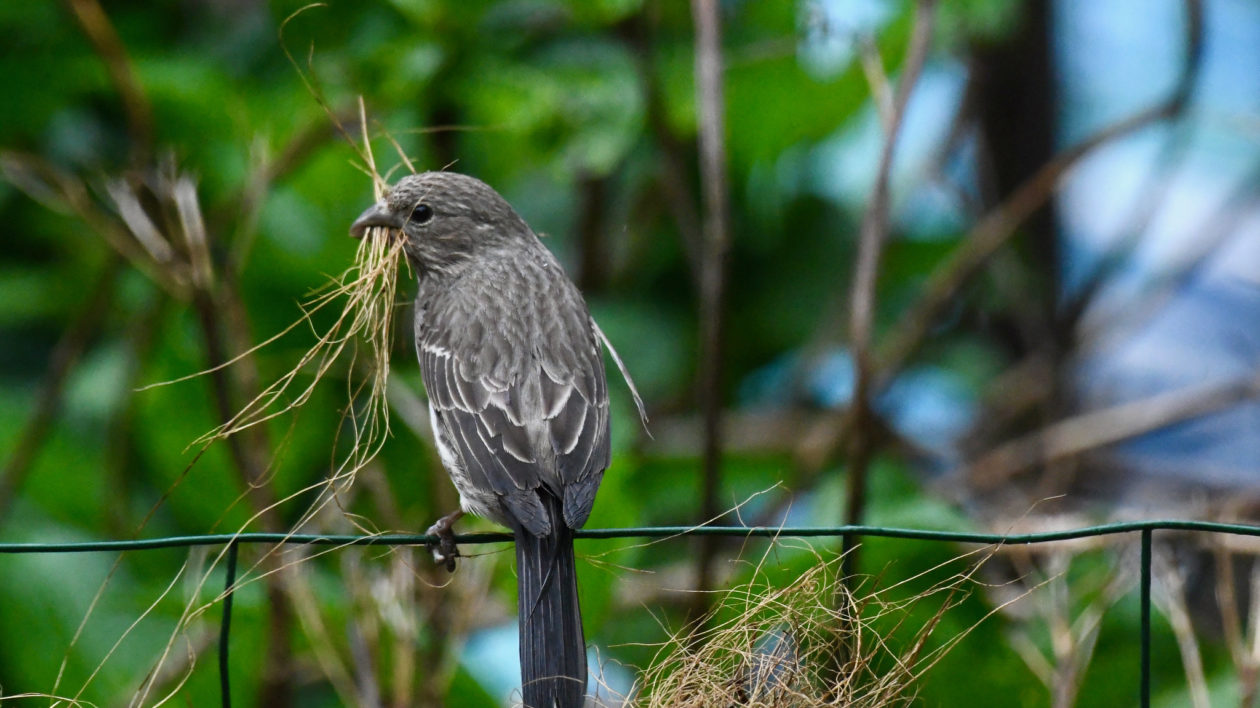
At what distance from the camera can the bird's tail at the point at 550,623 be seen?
9.98ft

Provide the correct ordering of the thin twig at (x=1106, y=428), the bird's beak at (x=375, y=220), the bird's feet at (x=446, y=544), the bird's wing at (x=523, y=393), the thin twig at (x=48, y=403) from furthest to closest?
the thin twig at (x=1106, y=428)
the thin twig at (x=48, y=403)
the bird's beak at (x=375, y=220)
the bird's feet at (x=446, y=544)
the bird's wing at (x=523, y=393)

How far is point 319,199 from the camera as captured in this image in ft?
21.6

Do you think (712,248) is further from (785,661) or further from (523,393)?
(785,661)

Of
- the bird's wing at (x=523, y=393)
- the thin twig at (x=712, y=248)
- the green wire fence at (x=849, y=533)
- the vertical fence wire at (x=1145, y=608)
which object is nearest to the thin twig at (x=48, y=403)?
the bird's wing at (x=523, y=393)

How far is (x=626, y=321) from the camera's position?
22.2 feet

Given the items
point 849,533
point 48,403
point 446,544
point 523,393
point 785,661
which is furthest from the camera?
point 48,403

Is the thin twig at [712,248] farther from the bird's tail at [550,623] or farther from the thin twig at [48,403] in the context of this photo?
the thin twig at [48,403]

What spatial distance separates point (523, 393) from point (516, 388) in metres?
0.03

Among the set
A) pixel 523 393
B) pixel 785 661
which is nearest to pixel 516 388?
pixel 523 393

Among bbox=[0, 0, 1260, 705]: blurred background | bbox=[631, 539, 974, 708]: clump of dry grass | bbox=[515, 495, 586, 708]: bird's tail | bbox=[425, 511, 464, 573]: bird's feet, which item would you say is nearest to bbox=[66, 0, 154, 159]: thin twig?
bbox=[0, 0, 1260, 705]: blurred background

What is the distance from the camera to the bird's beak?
13.1 feet

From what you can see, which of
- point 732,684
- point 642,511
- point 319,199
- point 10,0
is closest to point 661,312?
point 642,511

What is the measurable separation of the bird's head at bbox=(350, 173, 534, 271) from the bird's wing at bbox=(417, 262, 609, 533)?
18 centimetres

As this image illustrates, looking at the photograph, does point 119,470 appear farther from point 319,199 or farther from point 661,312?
point 661,312
